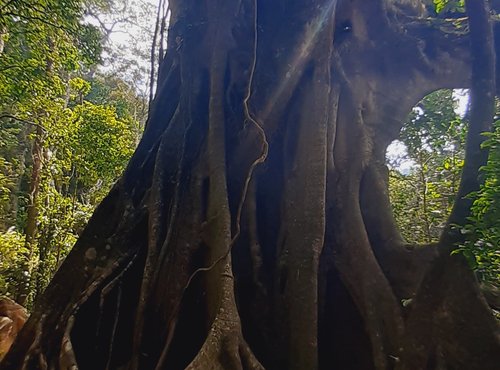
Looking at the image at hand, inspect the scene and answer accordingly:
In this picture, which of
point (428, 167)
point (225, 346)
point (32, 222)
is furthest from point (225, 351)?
point (32, 222)

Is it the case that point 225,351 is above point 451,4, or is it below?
below

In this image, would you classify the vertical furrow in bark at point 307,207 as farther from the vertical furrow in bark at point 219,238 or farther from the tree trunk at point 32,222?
the tree trunk at point 32,222

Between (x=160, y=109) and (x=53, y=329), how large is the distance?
2038mm

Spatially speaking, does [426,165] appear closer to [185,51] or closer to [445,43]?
[445,43]

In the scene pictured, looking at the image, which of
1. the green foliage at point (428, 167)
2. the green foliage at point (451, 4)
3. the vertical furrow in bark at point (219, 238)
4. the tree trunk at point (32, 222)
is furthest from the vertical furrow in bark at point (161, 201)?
the tree trunk at point (32, 222)

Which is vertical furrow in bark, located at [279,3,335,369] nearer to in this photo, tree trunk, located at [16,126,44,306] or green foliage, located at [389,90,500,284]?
green foliage, located at [389,90,500,284]

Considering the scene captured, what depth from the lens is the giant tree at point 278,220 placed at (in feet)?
7.59

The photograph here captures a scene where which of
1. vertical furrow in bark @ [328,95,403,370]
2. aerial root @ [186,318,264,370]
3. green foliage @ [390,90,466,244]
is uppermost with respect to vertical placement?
green foliage @ [390,90,466,244]

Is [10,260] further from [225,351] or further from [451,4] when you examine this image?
[451,4]

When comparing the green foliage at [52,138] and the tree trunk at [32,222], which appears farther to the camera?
the tree trunk at [32,222]

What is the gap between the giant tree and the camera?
2.31 meters

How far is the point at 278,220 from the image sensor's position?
3176 mm

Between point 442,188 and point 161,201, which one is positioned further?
point 442,188

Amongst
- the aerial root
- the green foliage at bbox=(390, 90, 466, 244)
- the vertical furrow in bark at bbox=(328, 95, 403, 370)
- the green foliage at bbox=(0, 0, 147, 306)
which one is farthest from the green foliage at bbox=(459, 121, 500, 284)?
the green foliage at bbox=(0, 0, 147, 306)
